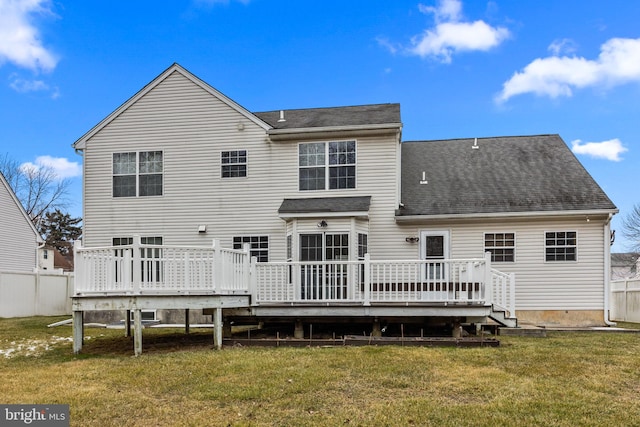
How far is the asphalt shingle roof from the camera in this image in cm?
1487

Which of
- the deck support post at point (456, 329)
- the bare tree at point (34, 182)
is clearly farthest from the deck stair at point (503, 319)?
the bare tree at point (34, 182)

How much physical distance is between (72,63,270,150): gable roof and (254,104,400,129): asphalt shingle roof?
0.78m

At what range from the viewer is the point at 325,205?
14016 millimetres

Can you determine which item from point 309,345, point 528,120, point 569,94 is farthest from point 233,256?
point 528,120

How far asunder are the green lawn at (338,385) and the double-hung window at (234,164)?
6532 millimetres

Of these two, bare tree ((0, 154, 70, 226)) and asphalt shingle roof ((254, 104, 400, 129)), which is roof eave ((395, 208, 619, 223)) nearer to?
asphalt shingle roof ((254, 104, 400, 129))

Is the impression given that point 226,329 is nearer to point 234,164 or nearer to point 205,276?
point 205,276

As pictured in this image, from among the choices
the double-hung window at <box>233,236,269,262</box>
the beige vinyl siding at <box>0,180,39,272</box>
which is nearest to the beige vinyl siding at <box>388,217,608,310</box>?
the double-hung window at <box>233,236,269,262</box>

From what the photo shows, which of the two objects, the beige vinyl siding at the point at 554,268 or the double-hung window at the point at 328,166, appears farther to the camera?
the double-hung window at the point at 328,166

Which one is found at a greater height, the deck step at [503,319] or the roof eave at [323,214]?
the roof eave at [323,214]

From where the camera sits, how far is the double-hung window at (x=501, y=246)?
47.4 feet

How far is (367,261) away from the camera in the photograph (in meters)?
10.4

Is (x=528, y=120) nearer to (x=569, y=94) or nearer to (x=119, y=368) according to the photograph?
(x=569, y=94)

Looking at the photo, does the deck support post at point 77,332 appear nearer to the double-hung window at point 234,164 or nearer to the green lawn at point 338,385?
the green lawn at point 338,385
